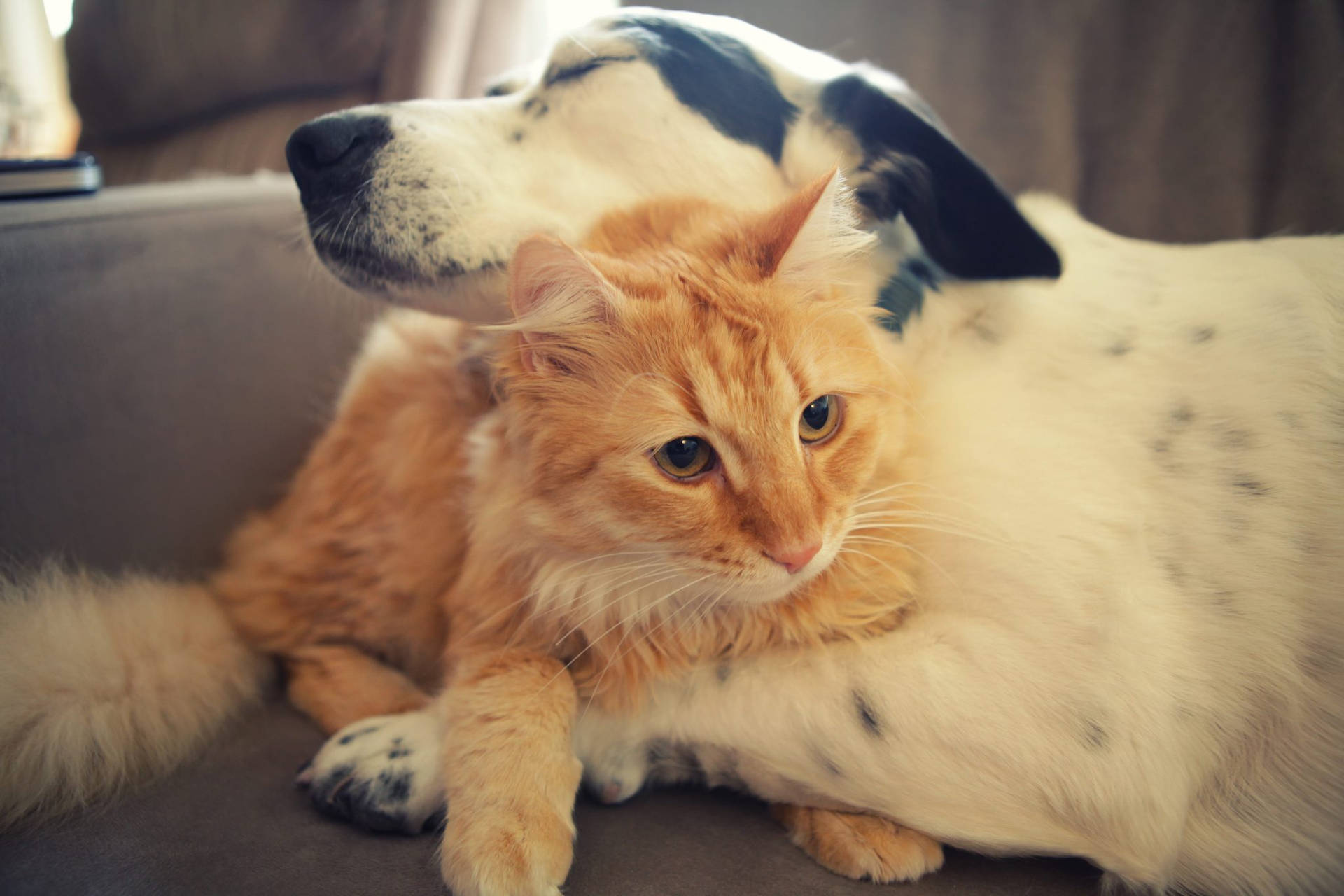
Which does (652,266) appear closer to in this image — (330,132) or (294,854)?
(330,132)

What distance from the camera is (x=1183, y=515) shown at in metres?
0.90

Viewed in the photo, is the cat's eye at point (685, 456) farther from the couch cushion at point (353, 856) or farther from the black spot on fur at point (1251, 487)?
the black spot on fur at point (1251, 487)

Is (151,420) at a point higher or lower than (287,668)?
higher

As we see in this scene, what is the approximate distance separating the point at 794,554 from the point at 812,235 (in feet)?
1.14

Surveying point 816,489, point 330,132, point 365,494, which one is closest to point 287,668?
point 365,494

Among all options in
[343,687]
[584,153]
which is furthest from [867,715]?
[584,153]

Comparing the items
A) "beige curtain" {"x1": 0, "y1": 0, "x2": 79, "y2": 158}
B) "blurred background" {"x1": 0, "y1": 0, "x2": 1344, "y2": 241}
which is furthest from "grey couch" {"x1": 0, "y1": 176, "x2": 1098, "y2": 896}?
"beige curtain" {"x1": 0, "y1": 0, "x2": 79, "y2": 158}

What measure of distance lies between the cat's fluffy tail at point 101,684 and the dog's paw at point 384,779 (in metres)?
0.21

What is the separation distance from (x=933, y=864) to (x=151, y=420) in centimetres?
129

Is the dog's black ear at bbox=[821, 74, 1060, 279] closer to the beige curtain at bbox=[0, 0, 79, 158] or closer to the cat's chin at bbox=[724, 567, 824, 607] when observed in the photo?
the cat's chin at bbox=[724, 567, 824, 607]

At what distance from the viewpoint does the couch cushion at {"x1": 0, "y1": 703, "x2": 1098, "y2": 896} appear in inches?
30.8

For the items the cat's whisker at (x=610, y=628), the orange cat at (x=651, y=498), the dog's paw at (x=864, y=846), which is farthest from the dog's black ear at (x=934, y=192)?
the dog's paw at (x=864, y=846)

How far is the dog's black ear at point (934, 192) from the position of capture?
3.42 feet

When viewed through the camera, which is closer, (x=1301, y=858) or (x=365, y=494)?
(x=1301, y=858)
